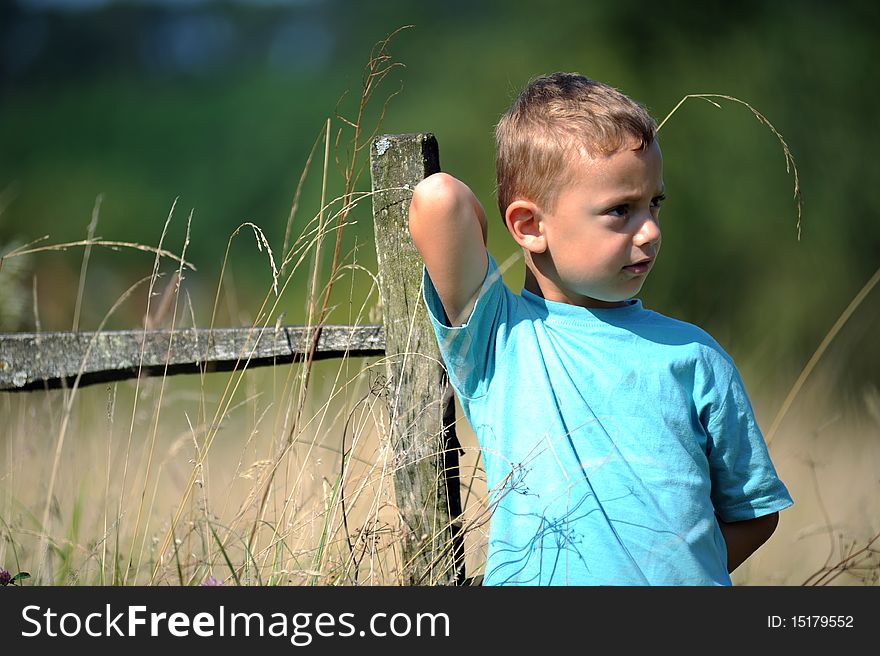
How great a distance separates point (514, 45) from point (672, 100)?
1.51 m

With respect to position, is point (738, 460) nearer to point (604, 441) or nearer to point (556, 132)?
point (604, 441)

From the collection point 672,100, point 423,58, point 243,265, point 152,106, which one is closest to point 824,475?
point 672,100

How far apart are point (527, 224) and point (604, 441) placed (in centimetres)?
50

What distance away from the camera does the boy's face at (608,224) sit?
1894 mm

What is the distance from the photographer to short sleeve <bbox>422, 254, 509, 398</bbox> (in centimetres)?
197

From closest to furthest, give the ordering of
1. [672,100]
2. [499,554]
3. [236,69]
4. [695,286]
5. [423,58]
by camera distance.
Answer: [499,554] < [672,100] < [695,286] < [423,58] < [236,69]

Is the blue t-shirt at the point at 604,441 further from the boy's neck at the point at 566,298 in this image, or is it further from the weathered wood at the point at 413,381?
the weathered wood at the point at 413,381

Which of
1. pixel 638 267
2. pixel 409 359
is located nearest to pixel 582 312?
pixel 638 267

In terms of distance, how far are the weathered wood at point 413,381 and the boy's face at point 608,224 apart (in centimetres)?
48

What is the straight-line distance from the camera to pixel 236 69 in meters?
9.68

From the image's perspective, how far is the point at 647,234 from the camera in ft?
6.22

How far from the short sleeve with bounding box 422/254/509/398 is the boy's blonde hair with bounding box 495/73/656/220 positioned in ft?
0.63

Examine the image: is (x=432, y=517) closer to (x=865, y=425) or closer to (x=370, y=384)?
(x=370, y=384)

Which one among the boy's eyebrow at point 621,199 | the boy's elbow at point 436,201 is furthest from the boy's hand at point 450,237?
the boy's eyebrow at point 621,199
